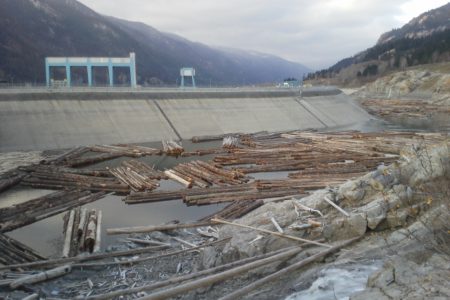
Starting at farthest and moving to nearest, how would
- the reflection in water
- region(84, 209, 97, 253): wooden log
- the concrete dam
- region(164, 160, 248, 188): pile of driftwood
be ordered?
the concrete dam
region(164, 160, 248, 188): pile of driftwood
the reflection in water
region(84, 209, 97, 253): wooden log

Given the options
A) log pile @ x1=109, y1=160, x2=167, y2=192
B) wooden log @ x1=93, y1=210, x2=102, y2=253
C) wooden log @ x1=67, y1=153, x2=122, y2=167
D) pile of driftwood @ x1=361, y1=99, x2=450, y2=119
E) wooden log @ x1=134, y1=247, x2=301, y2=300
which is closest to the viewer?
wooden log @ x1=134, y1=247, x2=301, y2=300

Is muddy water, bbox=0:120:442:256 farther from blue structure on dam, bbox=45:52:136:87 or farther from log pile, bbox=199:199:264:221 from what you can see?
blue structure on dam, bbox=45:52:136:87

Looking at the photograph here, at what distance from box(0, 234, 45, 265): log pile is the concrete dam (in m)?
19.8

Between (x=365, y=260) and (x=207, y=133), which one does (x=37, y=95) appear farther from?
(x=365, y=260)

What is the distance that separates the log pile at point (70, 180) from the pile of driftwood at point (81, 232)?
16.4ft

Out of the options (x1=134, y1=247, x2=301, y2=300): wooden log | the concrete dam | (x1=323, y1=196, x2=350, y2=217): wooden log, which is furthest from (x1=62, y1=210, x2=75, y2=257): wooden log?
the concrete dam

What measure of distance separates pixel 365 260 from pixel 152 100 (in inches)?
1448

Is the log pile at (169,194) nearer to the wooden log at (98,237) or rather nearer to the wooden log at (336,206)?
the wooden log at (98,237)

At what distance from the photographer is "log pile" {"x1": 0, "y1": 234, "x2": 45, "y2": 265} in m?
12.2

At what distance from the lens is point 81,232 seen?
1447 cm

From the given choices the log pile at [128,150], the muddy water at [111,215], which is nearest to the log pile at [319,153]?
the muddy water at [111,215]

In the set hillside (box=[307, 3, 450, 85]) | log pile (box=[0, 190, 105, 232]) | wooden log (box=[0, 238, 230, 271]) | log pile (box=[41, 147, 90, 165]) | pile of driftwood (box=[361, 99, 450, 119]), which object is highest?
hillside (box=[307, 3, 450, 85])

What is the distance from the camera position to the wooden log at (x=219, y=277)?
6766 mm

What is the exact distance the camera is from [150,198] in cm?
2008
